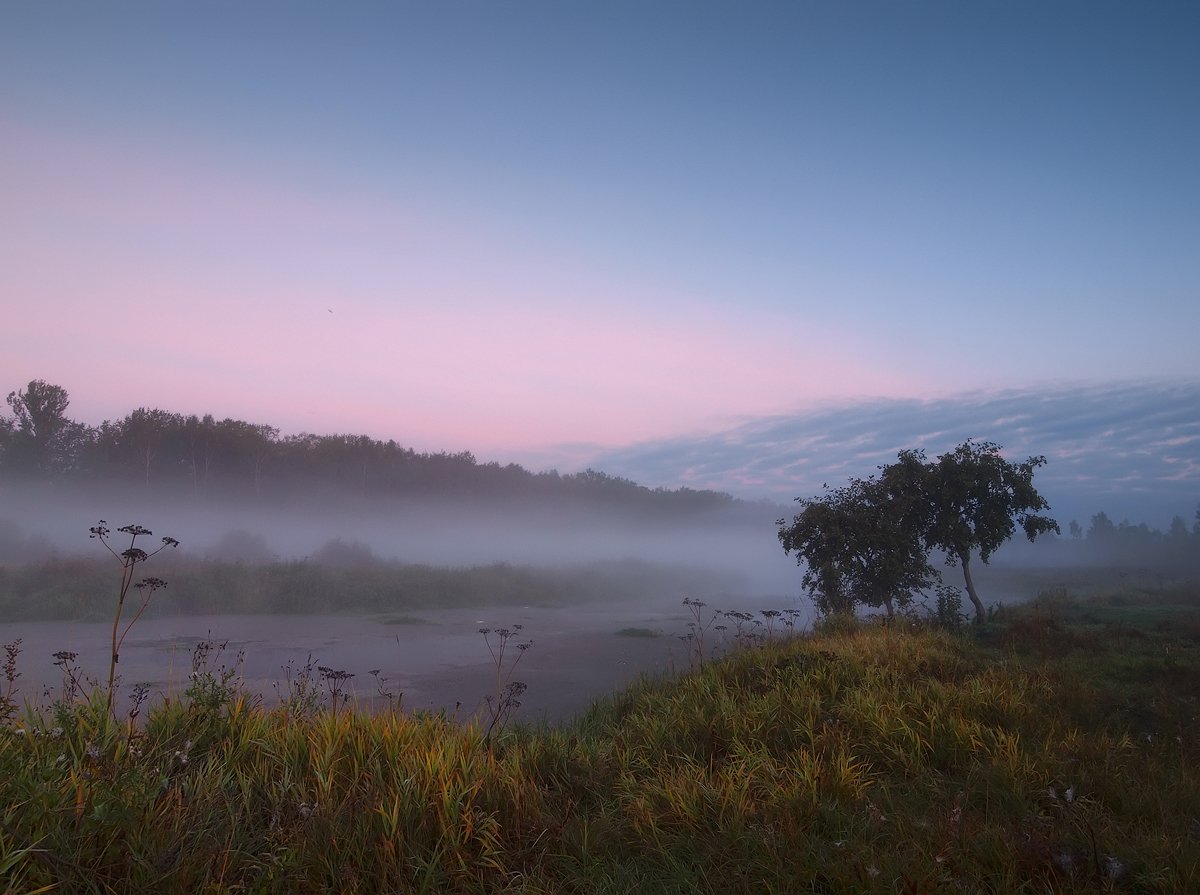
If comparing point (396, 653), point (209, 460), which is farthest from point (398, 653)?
point (209, 460)

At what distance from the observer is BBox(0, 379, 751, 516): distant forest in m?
42.9

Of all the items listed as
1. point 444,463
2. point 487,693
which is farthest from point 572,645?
point 444,463

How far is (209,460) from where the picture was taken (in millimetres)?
47406

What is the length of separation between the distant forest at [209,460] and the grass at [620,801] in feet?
152

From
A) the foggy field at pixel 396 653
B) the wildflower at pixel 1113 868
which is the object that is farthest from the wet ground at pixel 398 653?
the wildflower at pixel 1113 868

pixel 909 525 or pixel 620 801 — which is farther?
pixel 909 525

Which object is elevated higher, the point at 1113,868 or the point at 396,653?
the point at 1113,868

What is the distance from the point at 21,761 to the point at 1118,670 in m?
13.7

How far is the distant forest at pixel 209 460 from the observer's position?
42938 mm

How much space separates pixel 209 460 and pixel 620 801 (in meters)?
50.3

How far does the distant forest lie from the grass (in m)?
46.5

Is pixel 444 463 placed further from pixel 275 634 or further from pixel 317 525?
pixel 275 634

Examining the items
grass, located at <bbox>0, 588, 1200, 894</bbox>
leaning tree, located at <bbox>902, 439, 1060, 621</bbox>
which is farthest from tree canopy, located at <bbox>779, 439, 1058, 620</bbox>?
grass, located at <bbox>0, 588, 1200, 894</bbox>

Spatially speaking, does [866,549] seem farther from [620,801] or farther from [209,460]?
[209,460]
